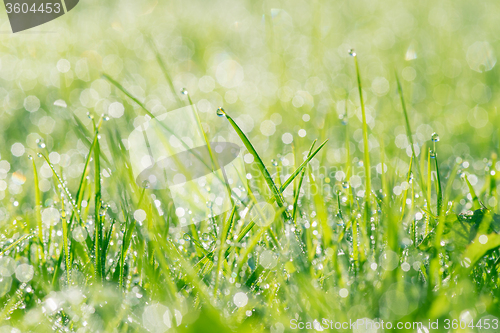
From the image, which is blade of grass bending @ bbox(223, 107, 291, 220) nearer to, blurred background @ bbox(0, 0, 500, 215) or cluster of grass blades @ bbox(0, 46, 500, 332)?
cluster of grass blades @ bbox(0, 46, 500, 332)

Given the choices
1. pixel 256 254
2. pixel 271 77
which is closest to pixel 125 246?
pixel 256 254

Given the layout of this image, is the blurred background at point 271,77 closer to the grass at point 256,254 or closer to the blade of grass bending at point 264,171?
the grass at point 256,254

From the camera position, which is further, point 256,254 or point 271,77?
point 271,77

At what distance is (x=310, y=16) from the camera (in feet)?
16.4

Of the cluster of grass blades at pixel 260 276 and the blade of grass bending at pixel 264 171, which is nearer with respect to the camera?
the cluster of grass blades at pixel 260 276

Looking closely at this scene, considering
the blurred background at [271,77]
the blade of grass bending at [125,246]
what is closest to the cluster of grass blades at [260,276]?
the blade of grass bending at [125,246]

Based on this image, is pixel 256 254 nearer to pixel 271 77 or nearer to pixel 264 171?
pixel 264 171

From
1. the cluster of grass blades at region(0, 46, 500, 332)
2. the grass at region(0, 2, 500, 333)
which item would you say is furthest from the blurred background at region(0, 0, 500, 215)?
the cluster of grass blades at region(0, 46, 500, 332)

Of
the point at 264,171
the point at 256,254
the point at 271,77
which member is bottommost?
the point at 271,77

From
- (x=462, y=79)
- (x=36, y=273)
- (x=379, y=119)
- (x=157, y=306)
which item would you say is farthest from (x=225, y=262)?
(x=462, y=79)

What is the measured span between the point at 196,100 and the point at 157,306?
2001 mm

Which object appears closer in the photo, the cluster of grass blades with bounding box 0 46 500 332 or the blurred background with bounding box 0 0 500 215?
the cluster of grass blades with bounding box 0 46 500 332

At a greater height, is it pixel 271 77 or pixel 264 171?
pixel 264 171

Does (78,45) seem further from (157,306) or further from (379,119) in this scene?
(157,306)
